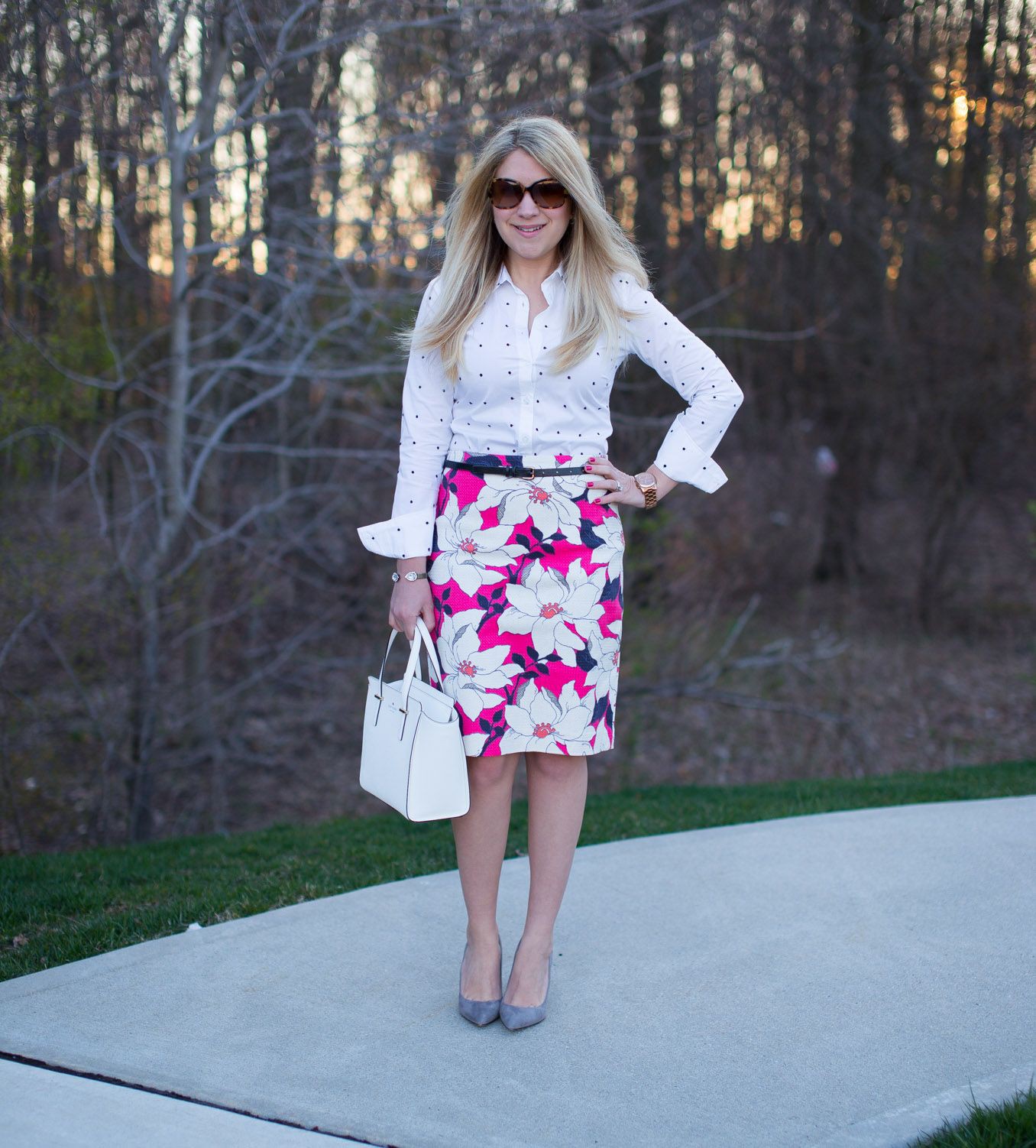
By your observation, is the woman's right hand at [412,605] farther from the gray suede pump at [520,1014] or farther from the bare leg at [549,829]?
the gray suede pump at [520,1014]

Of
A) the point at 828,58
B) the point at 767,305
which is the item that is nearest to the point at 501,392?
the point at 828,58

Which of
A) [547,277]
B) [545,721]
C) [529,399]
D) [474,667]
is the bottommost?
[545,721]

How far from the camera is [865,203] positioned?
35.1 feet

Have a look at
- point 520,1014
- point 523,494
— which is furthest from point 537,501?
point 520,1014

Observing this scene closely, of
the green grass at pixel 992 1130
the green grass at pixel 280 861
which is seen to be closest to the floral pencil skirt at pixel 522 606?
the green grass at pixel 992 1130

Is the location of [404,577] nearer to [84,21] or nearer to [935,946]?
[935,946]

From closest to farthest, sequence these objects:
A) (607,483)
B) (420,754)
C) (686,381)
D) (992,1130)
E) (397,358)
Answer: (992,1130) < (420,754) < (607,483) < (686,381) < (397,358)

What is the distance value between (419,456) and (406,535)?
0.58 ft

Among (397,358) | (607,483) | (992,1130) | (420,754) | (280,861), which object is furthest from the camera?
(397,358)

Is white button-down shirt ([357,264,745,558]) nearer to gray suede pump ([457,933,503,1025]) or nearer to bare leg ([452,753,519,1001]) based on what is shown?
bare leg ([452,753,519,1001])

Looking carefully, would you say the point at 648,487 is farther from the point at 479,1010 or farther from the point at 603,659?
the point at 479,1010

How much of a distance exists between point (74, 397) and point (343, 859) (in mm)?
2997

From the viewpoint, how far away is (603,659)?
7.95 feet

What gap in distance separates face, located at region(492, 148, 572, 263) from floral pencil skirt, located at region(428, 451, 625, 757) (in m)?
0.44
